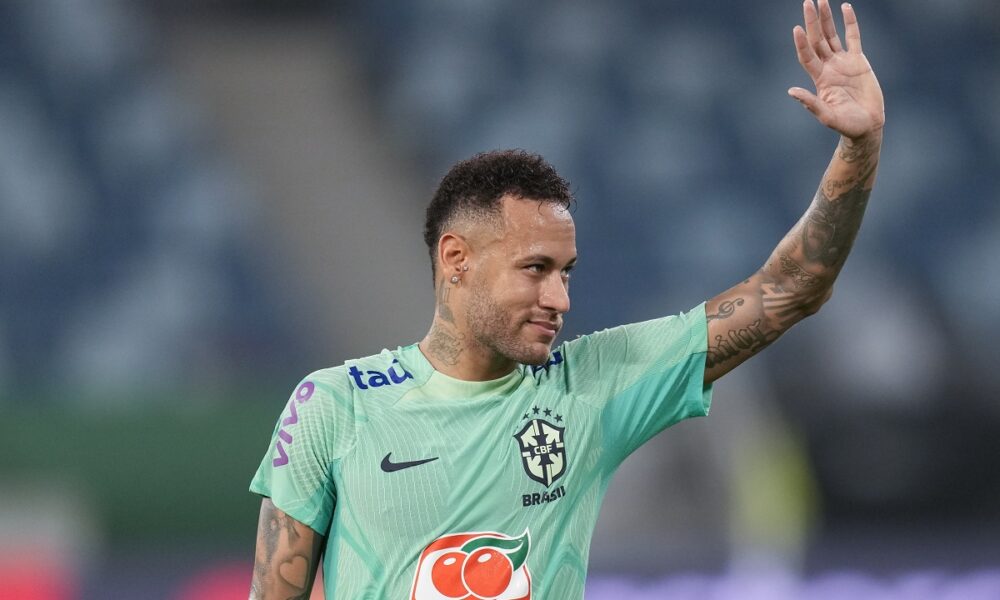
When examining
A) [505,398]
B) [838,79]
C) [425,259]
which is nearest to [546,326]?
[505,398]

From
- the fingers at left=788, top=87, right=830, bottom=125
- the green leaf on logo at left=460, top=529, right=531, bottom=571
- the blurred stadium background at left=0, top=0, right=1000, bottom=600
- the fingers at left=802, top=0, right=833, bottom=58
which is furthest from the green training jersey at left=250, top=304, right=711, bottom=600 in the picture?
the blurred stadium background at left=0, top=0, right=1000, bottom=600

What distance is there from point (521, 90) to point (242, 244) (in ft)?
8.83

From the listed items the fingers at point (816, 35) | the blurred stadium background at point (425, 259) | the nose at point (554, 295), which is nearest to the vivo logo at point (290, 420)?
the nose at point (554, 295)

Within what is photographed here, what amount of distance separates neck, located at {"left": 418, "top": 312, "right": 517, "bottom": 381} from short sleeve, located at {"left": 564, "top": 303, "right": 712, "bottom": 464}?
0.59ft

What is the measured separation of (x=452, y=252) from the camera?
2.86m

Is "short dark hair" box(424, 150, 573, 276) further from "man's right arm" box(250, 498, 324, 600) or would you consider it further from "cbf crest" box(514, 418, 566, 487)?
"man's right arm" box(250, 498, 324, 600)

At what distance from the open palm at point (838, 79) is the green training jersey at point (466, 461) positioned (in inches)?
21.1

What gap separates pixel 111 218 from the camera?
965 cm

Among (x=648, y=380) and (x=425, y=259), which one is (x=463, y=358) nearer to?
(x=648, y=380)

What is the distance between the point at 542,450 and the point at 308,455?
51 cm

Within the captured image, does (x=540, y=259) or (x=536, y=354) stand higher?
(x=540, y=259)

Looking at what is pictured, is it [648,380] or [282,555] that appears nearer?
[282,555]

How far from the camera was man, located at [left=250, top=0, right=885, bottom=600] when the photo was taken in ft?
8.60

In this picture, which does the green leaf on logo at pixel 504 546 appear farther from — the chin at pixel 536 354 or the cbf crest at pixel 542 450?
the chin at pixel 536 354
